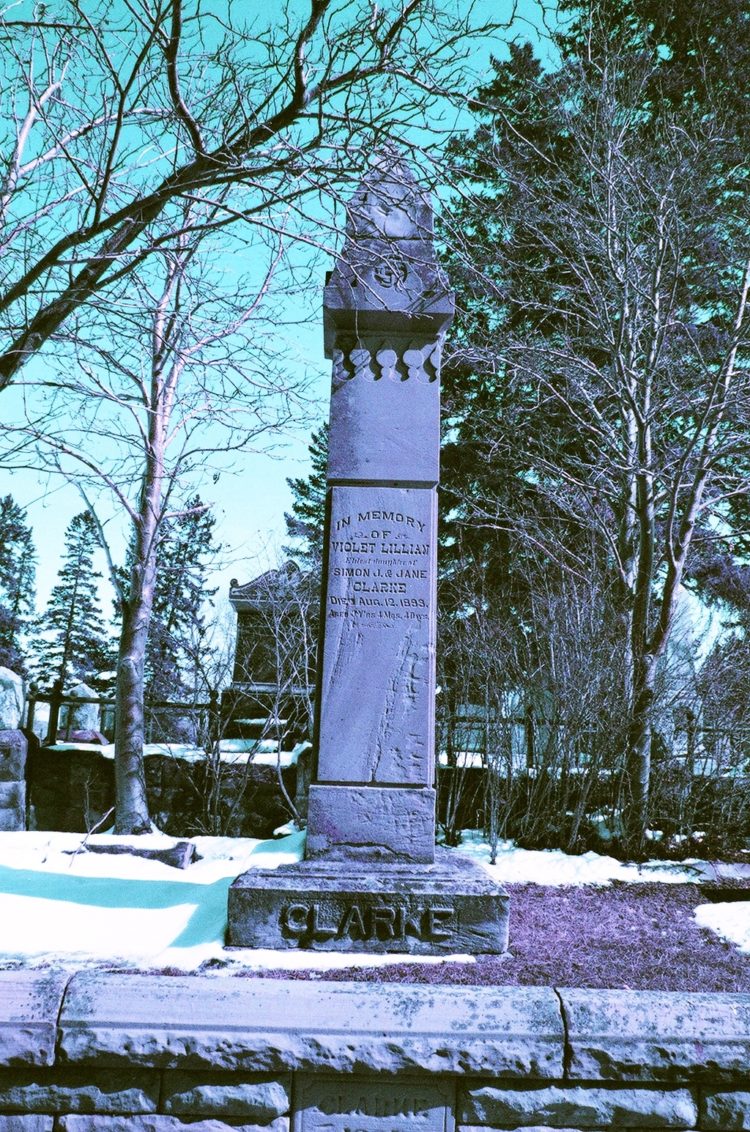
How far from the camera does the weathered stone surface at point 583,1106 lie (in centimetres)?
244

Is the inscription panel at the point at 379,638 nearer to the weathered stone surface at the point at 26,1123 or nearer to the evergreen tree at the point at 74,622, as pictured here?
the weathered stone surface at the point at 26,1123

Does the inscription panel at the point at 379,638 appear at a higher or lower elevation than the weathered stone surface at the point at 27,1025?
higher

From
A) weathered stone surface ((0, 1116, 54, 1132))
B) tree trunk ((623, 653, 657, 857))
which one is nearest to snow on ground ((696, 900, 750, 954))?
tree trunk ((623, 653, 657, 857))

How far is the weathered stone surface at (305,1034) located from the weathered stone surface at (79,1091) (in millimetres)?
74

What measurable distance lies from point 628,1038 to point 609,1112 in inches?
8.5

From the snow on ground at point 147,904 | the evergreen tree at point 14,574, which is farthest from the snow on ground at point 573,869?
the evergreen tree at point 14,574

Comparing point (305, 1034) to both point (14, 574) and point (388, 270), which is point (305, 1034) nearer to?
point (388, 270)

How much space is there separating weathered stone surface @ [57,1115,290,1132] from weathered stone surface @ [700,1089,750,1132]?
114 cm

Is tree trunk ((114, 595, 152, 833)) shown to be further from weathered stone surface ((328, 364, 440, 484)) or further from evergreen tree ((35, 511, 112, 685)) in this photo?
evergreen tree ((35, 511, 112, 685))

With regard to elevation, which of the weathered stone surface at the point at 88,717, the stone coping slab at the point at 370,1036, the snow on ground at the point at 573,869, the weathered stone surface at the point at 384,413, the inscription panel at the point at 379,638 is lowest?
the snow on ground at the point at 573,869

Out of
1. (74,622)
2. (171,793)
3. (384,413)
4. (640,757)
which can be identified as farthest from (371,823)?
(74,622)

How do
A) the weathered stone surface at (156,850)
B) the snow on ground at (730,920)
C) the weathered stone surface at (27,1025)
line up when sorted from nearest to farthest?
the weathered stone surface at (27,1025)
the snow on ground at (730,920)
the weathered stone surface at (156,850)

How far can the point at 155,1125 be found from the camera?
7.99ft

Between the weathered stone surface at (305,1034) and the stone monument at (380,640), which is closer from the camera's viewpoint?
the weathered stone surface at (305,1034)
